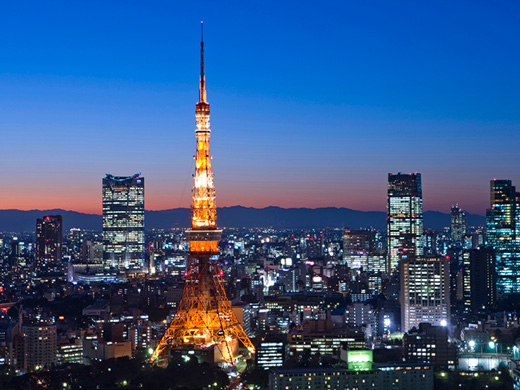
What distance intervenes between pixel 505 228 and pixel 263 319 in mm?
25333

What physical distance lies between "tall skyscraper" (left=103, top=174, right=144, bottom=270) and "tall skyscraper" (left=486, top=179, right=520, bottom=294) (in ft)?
84.8

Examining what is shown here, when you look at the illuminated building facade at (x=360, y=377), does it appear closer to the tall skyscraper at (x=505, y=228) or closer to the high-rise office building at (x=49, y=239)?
the tall skyscraper at (x=505, y=228)

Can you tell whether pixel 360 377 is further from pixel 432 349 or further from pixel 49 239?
pixel 49 239

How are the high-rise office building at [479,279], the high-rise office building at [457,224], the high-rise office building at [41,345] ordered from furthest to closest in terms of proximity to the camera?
the high-rise office building at [457,224] → the high-rise office building at [479,279] → the high-rise office building at [41,345]

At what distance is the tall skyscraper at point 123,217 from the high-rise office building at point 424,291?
37459mm

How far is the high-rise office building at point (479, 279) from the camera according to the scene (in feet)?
142

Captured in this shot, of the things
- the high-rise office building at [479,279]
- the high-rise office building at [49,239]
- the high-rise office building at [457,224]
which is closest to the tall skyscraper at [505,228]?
the high-rise office building at [479,279]

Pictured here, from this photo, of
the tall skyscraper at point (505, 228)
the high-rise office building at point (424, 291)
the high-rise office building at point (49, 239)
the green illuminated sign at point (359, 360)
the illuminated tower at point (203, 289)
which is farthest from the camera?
the high-rise office building at point (49, 239)

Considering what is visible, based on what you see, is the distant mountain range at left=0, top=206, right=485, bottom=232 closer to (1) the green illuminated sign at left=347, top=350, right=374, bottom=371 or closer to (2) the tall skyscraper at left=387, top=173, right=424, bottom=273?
(2) the tall skyscraper at left=387, top=173, right=424, bottom=273

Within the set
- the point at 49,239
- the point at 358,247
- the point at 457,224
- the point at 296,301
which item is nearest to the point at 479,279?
the point at 296,301

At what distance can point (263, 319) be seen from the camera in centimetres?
3412

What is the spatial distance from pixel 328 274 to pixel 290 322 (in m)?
21.6

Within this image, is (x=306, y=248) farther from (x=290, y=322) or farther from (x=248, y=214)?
(x=290, y=322)

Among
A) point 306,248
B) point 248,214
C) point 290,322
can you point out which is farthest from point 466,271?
point 248,214
